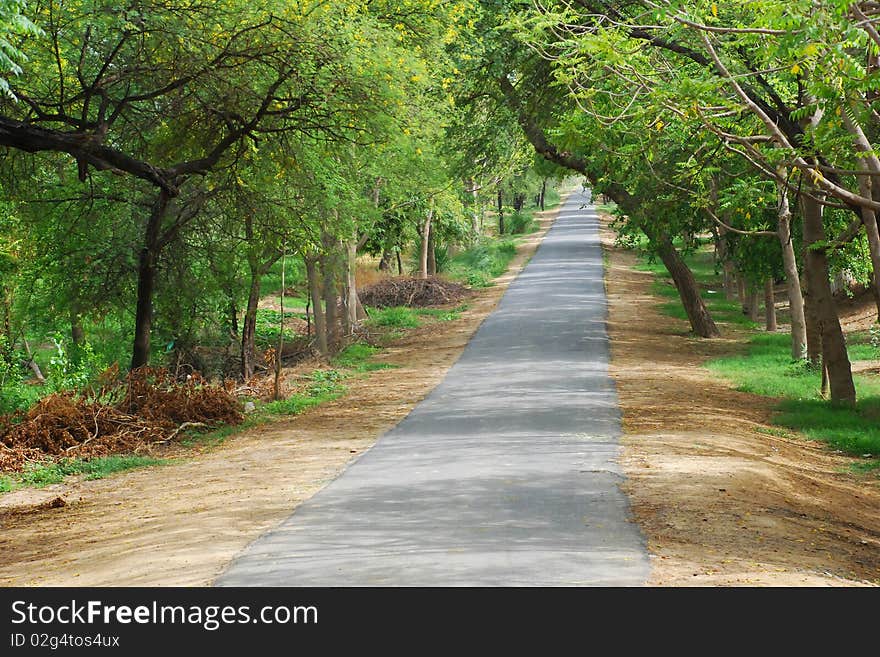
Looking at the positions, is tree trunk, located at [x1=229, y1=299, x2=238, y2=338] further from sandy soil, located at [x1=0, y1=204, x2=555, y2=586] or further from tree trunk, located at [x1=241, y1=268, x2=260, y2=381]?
sandy soil, located at [x1=0, y1=204, x2=555, y2=586]

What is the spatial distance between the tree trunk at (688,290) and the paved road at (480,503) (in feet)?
23.8

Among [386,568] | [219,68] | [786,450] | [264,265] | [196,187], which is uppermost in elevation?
[219,68]

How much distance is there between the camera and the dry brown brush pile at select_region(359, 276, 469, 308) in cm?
4006

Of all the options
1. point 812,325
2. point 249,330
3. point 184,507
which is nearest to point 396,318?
point 249,330

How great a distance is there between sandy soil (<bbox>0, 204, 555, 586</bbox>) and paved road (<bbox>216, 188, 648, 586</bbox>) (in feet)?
1.34

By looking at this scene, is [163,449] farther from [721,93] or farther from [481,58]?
[481,58]

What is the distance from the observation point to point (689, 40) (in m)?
15.2

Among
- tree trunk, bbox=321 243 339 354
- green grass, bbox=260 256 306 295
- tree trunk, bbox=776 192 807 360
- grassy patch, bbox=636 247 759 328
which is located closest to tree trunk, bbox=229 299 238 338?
tree trunk, bbox=321 243 339 354

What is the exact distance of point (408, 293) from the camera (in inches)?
1592

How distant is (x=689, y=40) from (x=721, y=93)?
204 cm

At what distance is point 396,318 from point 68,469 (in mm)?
20603

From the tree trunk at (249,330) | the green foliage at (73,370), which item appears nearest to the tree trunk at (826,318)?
the tree trunk at (249,330)

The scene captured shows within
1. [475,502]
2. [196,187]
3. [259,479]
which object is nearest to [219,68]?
Result: [196,187]

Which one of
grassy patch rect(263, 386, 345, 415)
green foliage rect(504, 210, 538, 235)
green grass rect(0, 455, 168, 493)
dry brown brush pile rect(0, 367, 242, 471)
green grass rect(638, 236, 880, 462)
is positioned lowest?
green grass rect(638, 236, 880, 462)
